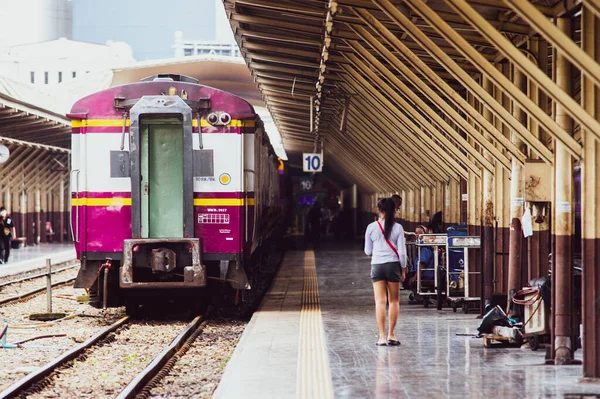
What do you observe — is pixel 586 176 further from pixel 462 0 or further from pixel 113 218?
pixel 113 218

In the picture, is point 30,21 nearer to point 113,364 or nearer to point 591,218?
point 113,364

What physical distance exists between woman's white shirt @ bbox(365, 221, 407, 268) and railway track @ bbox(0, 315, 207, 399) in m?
2.26

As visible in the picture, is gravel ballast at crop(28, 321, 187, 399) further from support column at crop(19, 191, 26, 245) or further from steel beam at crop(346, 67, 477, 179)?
support column at crop(19, 191, 26, 245)

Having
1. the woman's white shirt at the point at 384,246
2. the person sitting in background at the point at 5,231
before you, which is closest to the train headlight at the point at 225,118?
the woman's white shirt at the point at 384,246

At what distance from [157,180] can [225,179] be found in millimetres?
896

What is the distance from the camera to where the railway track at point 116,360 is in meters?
7.85

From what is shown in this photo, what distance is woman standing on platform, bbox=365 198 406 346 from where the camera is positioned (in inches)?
378

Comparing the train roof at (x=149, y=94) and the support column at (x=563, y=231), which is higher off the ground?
the train roof at (x=149, y=94)

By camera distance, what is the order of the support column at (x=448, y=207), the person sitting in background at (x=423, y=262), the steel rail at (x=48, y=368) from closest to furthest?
the steel rail at (x=48, y=368)
the person sitting in background at (x=423, y=262)
the support column at (x=448, y=207)

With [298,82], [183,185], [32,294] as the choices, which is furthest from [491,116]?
[32,294]

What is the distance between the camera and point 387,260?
31.5ft

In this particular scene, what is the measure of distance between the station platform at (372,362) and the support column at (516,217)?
2.51ft

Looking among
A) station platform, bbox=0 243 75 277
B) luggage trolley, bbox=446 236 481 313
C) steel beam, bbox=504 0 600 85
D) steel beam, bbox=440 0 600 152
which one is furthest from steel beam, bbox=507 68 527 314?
station platform, bbox=0 243 75 277

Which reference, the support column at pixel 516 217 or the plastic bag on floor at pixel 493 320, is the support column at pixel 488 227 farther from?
the plastic bag on floor at pixel 493 320
